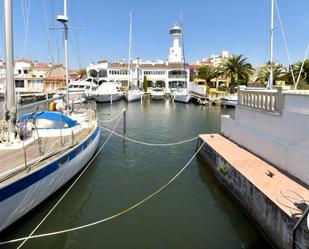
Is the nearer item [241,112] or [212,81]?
[241,112]

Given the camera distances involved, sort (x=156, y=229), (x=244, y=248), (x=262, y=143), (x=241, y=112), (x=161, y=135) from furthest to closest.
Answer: (x=161, y=135) < (x=241, y=112) < (x=262, y=143) < (x=156, y=229) < (x=244, y=248)

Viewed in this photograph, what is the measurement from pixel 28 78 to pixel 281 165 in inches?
3283

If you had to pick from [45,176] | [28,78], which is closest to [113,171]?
[45,176]

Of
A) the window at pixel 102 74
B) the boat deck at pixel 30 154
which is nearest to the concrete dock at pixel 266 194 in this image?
the boat deck at pixel 30 154

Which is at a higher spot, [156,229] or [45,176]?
[45,176]

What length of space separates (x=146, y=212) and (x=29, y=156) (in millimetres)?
4611

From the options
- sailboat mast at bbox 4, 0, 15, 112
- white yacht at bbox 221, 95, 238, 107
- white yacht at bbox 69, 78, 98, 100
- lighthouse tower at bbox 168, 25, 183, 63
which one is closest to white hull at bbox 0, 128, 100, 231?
sailboat mast at bbox 4, 0, 15, 112

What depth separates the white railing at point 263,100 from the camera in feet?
35.7

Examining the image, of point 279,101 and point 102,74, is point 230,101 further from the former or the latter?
point 102,74

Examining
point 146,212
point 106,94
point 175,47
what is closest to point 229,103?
point 106,94

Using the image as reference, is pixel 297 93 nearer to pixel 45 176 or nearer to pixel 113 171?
pixel 45 176

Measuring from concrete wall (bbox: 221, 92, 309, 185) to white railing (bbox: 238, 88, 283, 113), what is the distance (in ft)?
0.66

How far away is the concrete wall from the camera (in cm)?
927

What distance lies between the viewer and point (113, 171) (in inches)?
610
